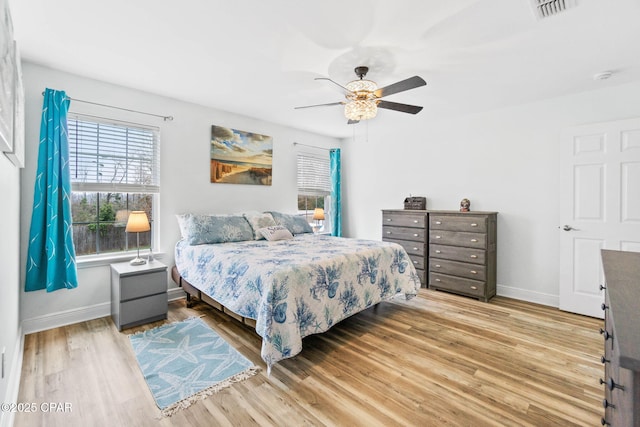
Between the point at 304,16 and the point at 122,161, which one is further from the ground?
the point at 304,16

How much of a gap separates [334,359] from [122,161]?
9.87 ft

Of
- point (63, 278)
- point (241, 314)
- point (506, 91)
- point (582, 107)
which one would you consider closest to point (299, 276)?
point (241, 314)

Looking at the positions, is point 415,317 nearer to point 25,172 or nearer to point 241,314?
point 241,314

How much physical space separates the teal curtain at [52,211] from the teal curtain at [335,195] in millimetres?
3765

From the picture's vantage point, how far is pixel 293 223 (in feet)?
13.5

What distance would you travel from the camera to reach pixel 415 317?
3.05 meters

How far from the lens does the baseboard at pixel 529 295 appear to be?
3422 mm

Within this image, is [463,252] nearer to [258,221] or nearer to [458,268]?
[458,268]

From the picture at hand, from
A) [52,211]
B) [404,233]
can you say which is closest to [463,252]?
[404,233]

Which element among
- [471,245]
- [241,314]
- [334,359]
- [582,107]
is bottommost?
[334,359]

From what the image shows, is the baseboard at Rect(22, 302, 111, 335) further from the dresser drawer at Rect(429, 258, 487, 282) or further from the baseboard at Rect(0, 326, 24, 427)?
the dresser drawer at Rect(429, 258, 487, 282)

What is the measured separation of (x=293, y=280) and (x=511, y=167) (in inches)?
129

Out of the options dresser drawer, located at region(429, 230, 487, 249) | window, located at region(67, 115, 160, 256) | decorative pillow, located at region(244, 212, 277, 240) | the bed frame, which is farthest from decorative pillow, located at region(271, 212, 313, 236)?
dresser drawer, located at region(429, 230, 487, 249)

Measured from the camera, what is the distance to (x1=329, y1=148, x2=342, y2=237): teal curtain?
17.9 feet
